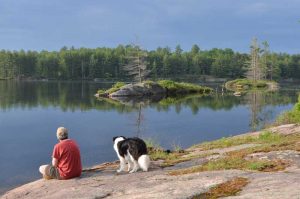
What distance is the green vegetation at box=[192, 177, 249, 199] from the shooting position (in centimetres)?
910

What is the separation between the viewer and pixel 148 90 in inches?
3258

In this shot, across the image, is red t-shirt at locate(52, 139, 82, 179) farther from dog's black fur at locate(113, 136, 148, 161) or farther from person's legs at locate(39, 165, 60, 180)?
dog's black fur at locate(113, 136, 148, 161)

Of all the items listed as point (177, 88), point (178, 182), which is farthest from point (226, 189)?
point (177, 88)

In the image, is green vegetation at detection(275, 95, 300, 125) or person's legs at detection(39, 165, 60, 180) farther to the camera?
green vegetation at detection(275, 95, 300, 125)

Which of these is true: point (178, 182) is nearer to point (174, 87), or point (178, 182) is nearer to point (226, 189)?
point (226, 189)

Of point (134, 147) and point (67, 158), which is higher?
point (134, 147)

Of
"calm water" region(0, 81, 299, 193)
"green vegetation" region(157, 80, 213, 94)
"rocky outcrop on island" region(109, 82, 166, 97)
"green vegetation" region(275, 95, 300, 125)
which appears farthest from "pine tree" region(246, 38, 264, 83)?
"green vegetation" region(275, 95, 300, 125)

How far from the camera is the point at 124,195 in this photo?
396 inches

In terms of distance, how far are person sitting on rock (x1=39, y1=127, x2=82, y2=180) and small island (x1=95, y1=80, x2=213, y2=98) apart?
207ft

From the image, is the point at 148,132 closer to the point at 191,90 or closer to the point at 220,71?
the point at 191,90

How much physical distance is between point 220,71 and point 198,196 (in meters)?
191

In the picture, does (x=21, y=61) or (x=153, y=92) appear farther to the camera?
(x=21, y=61)

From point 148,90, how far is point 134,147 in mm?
70125

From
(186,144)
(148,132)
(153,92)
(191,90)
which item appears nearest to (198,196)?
(186,144)
